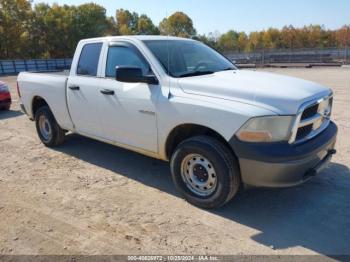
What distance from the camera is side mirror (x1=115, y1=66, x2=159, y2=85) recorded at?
13.6ft

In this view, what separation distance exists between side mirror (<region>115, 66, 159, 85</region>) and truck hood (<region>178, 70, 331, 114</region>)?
0.38 metres

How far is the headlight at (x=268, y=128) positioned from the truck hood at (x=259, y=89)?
3.6 inches

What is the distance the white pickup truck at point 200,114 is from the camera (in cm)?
351

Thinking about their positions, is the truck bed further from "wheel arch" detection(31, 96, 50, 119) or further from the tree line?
the tree line

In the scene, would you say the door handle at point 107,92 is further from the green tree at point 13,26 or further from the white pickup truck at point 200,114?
the green tree at point 13,26

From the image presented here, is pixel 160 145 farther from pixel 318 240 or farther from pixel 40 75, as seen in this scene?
pixel 40 75

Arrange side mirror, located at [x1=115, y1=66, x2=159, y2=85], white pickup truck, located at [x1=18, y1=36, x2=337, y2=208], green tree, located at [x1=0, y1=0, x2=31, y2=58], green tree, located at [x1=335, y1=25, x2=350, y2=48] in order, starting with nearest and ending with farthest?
white pickup truck, located at [x1=18, y1=36, x2=337, y2=208] < side mirror, located at [x1=115, y1=66, x2=159, y2=85] < green tree, located at [x1=0, y1=0, x2=31, y2=58] < green tree, located at [x1=335, y1=25, x2=350, y2=48]

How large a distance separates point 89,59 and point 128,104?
1.30 metres

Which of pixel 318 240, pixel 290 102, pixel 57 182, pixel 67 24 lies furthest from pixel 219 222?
pixel 67 24

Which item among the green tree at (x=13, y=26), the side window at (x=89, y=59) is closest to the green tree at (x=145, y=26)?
the green tree at (x=13, y=26)

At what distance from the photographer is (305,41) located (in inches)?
3743

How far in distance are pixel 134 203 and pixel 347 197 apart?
2.55 meters

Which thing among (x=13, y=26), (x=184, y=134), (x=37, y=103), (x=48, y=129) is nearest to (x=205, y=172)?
(x=184, y=134)

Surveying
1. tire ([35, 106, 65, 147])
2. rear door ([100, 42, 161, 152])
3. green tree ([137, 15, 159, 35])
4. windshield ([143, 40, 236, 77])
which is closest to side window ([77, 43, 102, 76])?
rear door ([100, 42, 161, 152])
